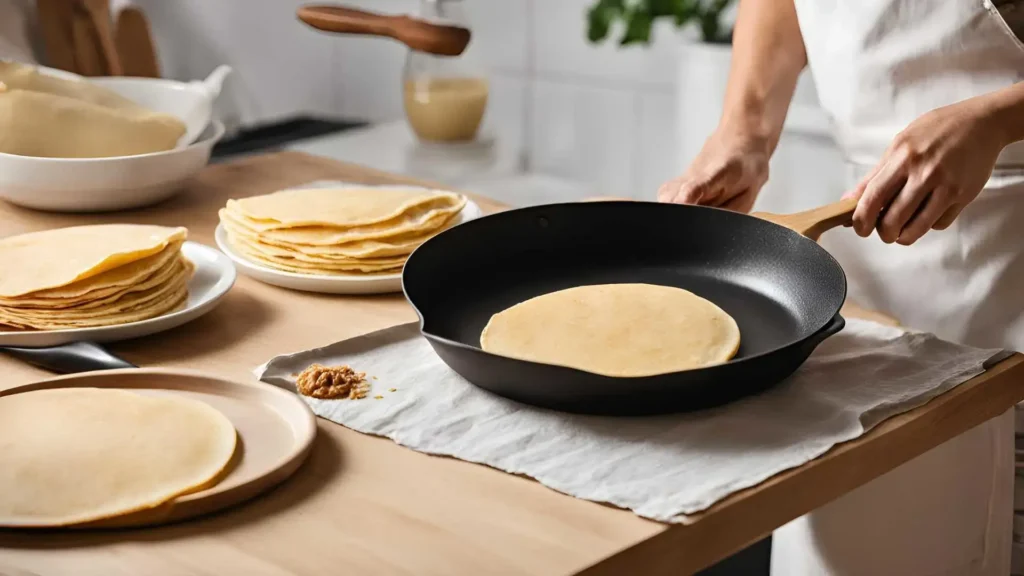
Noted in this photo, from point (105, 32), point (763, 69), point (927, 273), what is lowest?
point (927, 273)

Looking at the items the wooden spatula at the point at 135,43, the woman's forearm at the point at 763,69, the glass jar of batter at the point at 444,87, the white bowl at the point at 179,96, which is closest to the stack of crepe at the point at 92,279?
the white bowl at the point at 179,96

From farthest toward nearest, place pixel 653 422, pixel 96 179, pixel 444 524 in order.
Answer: pixel 96 179 → pixel 653 422 → pixel 444 524

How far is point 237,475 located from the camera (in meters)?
0.80

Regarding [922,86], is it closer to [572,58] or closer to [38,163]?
[38,163]

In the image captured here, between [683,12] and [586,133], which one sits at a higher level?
[683,12]

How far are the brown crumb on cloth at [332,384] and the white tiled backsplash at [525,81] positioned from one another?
134 cm

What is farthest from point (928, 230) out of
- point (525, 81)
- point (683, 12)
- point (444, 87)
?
point (525, 81)

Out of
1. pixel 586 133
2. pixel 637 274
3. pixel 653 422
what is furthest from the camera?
pixel 586 133

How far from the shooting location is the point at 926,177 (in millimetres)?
1052

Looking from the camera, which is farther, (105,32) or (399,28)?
(105,32)

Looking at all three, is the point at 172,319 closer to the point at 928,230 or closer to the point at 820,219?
the point at 820,219

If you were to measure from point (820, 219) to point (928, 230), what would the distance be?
0.16 m

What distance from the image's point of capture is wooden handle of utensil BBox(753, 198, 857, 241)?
106cm

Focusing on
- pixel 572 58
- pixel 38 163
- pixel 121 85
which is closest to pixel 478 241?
pixel 38 163
